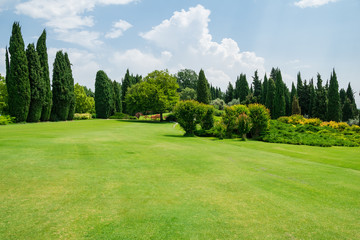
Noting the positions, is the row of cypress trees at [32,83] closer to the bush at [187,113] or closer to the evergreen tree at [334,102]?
the bush at [187,113]

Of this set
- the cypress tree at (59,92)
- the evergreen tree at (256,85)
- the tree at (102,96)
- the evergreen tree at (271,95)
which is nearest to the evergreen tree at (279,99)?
the evergreen tree at (271,95)

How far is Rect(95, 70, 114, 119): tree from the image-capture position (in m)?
48.9

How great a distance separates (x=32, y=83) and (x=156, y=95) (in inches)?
754

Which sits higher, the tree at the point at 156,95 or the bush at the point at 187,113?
the tree at the point at 156,95

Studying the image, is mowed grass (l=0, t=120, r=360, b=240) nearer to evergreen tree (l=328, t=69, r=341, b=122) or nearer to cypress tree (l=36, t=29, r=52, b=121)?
cypress tree (l=36, t=29, r=52, b=121)

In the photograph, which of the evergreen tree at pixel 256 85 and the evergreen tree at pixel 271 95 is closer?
Answer: the evergreen tree at pixel 271 95

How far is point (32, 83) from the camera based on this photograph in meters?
30.5

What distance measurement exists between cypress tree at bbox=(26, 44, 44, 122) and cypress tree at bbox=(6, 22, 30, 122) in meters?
1.02

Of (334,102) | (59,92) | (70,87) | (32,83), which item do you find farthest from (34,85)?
(334,102)

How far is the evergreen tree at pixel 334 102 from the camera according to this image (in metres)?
42.1

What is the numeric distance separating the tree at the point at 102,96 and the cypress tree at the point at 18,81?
772 inches

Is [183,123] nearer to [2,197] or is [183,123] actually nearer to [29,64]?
[2,197]

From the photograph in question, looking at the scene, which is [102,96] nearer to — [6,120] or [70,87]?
[70,87]

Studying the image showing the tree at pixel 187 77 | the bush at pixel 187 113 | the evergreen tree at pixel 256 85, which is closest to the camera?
the bush at pixel 187 113
